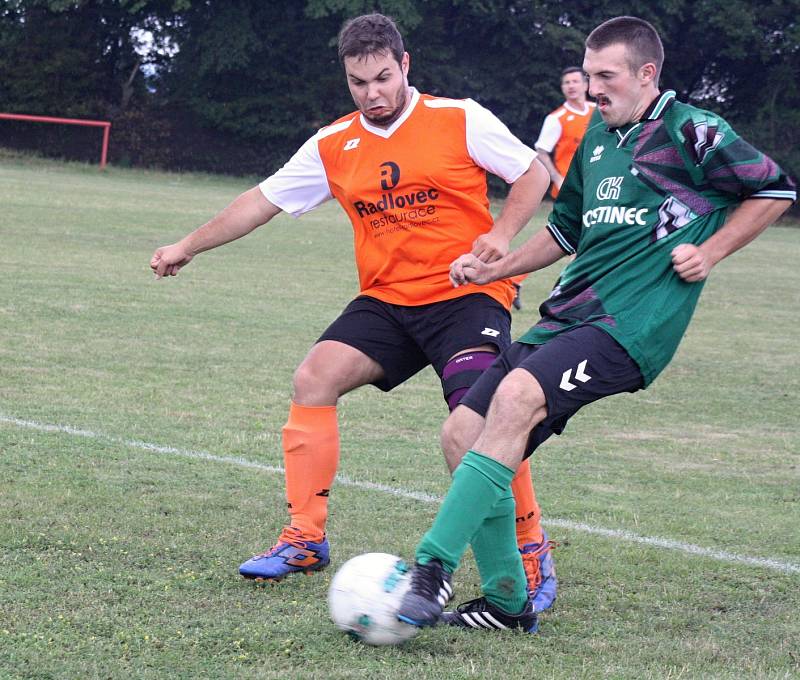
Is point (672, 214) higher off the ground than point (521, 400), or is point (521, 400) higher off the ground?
point (672, 214)

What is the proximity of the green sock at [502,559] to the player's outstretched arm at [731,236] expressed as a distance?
34.4 inches

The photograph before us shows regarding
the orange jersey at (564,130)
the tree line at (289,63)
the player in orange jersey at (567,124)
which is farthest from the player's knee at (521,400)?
the tree line at (289,63)

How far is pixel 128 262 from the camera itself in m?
13.9

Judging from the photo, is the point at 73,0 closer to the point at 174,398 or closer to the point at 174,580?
the point at 174,398

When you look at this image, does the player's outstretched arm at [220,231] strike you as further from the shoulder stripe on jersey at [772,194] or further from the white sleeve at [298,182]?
the shoulder stripe on jersey at [772,194]

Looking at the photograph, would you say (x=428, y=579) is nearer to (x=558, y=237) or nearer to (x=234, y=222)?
(x=558, y=237)

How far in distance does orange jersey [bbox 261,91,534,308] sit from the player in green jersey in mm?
549

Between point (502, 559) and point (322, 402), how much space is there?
0.99 m

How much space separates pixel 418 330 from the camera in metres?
4.43

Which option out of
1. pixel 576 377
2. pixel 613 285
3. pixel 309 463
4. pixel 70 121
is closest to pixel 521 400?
pixel 576 377

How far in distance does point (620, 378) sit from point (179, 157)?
35.7m

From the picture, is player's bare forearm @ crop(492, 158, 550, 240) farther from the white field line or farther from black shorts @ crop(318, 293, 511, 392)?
the white field line

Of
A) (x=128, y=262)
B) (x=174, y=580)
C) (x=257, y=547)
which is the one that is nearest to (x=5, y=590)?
(x=174, y=580)

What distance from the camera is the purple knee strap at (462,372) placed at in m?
4.19
